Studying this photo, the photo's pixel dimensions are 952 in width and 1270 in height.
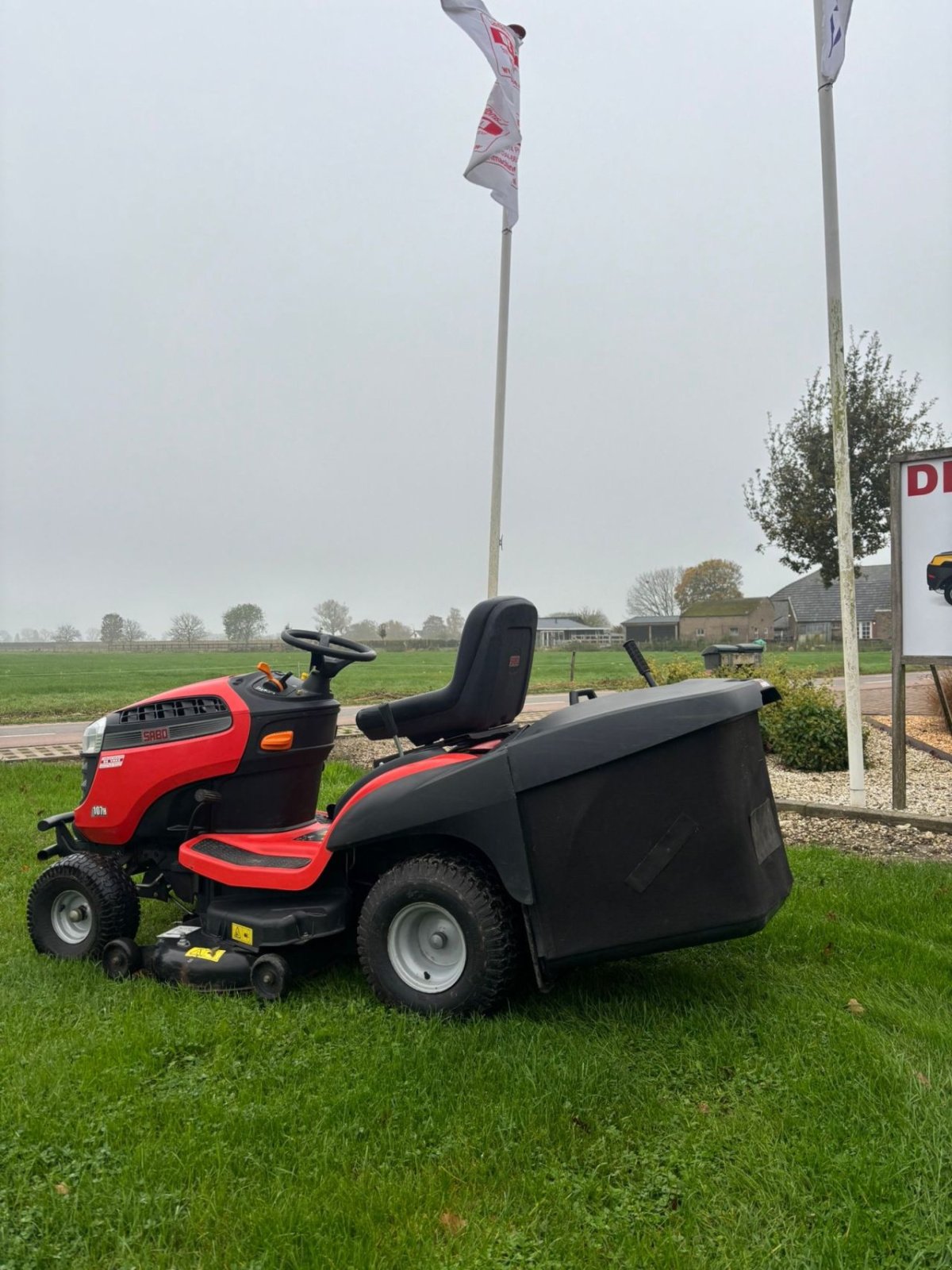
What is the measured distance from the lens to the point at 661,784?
2.79 metres

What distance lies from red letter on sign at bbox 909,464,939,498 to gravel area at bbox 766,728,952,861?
2.10 metres

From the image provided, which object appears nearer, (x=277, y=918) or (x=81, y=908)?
(x=277, y=918)

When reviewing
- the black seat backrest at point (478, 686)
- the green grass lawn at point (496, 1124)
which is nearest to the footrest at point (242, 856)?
the green grass lawn at point (496, 1124)

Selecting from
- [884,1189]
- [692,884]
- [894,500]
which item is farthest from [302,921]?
[894,500]

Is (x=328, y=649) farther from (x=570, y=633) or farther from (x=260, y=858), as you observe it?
(x=570, y=633)

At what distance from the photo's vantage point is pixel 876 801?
265 inches

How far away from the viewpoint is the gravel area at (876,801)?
18.6 feet

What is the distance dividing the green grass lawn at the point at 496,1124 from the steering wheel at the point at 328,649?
114cm

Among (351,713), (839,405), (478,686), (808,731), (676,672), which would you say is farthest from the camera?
(351,713)

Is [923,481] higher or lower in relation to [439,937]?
higher

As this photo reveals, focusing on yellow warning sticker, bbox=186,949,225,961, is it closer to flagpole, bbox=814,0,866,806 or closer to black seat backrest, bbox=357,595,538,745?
black seat backrest, bbox=357,595,538,745

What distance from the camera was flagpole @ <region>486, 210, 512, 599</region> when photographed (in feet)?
25.1

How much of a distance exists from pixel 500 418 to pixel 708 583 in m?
59.6

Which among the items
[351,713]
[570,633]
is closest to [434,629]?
[570,633]
